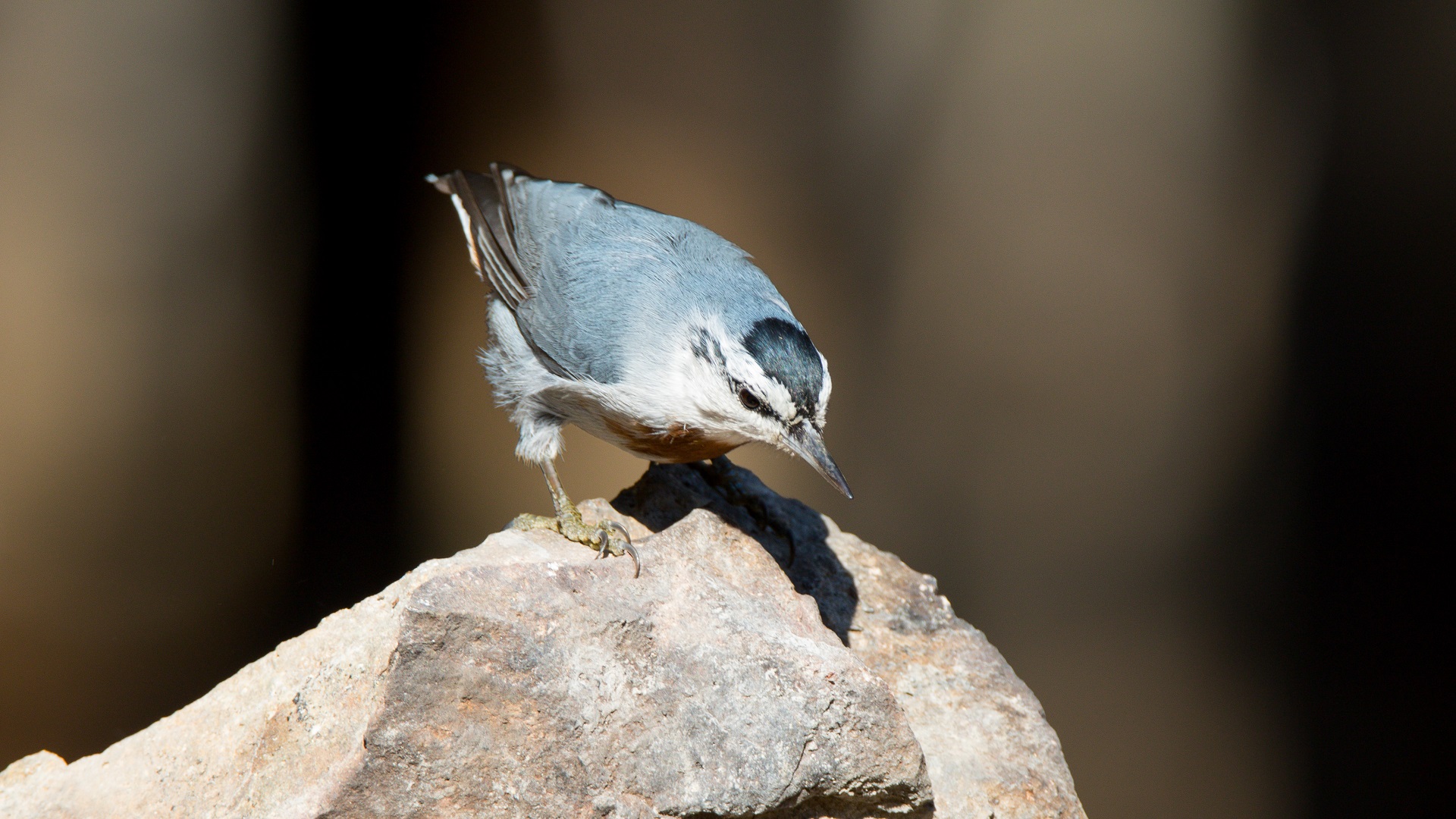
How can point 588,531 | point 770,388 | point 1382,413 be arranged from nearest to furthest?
1. point 770,388
2. point 588,531
3. point 1382,413

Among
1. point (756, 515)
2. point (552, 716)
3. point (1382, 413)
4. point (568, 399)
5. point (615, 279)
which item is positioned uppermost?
point (615, 279)

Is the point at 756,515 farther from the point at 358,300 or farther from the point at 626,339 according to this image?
the point at 358,300

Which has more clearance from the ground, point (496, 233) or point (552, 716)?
point (496, 233)

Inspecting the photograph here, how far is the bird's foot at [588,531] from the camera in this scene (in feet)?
6.09

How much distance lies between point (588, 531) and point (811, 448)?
0.46m

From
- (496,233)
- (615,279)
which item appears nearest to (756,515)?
(615,279)

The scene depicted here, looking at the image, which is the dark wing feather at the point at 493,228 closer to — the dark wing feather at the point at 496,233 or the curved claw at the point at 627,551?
the dark wing feather at the point at 496,233

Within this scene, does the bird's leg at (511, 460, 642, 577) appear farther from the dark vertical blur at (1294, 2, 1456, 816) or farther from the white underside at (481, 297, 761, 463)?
the dark vertical blur at (1294, 2, 1456, 816)

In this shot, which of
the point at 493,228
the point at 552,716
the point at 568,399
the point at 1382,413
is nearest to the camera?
the point at 552,716

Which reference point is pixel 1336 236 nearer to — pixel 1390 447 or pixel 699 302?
pixel 1390 447

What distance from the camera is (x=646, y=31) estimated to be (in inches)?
135

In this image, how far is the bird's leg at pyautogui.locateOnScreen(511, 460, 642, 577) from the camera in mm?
1862

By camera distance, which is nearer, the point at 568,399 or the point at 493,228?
the point at 568,399

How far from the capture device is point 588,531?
6.56ft
